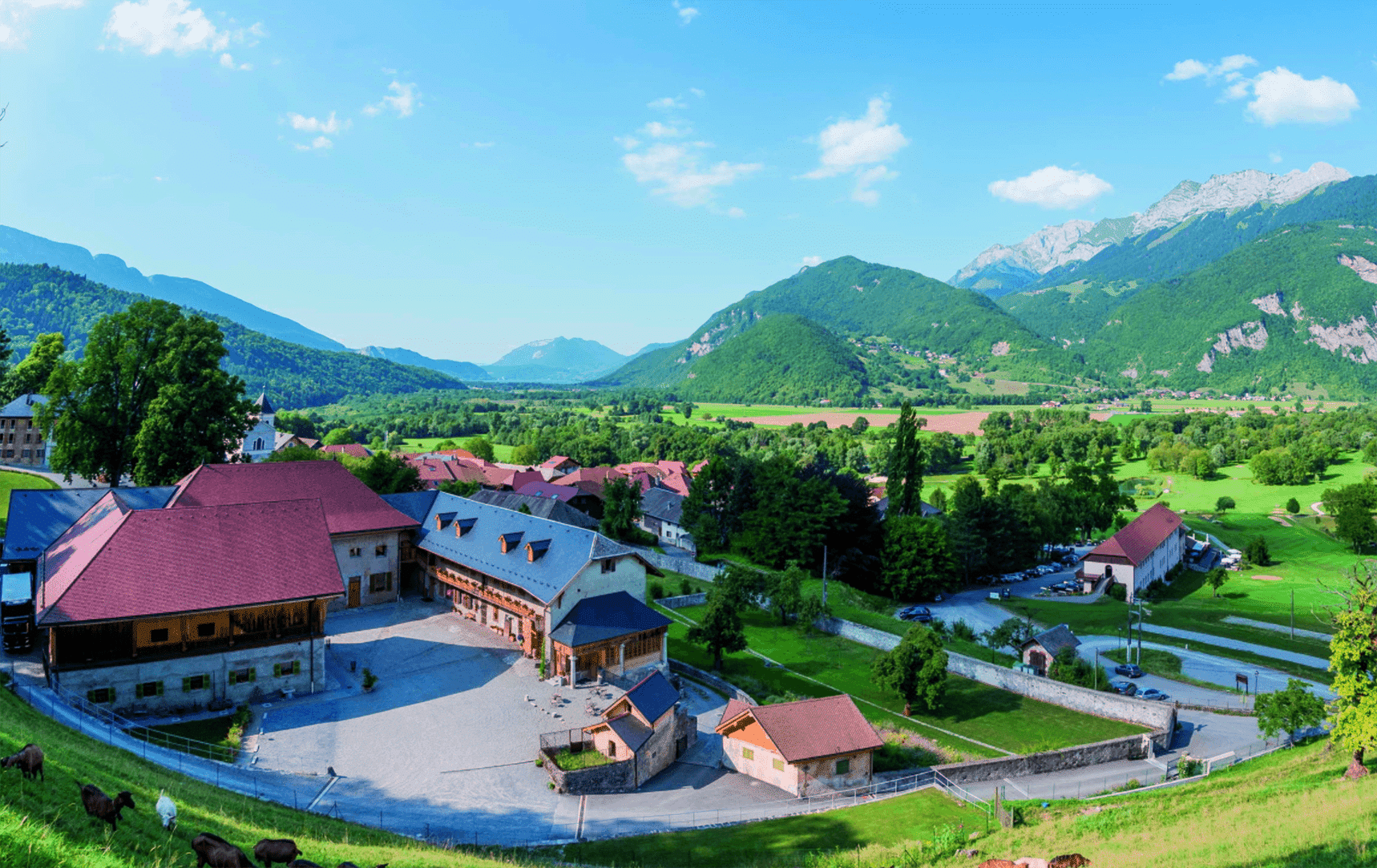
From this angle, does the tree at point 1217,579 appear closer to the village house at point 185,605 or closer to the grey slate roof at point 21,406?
the village house at point 185,605

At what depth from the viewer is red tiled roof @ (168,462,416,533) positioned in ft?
145

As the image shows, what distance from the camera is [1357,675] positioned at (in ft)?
86.5

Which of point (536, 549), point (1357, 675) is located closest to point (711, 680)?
point (536, 549)

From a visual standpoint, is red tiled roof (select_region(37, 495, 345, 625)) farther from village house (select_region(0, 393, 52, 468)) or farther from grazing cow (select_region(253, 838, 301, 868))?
village house (select_region(0, 393, 52, 468))

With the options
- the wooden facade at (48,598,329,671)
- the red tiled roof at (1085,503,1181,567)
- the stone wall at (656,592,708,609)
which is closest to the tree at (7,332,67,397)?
the wooden facade at (48,598,329,671)

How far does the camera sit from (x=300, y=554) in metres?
34.9

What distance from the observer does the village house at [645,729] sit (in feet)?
94.1

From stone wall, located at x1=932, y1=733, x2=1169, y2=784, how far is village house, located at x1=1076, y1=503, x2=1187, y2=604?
126ft

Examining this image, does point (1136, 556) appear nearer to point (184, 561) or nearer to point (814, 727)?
point (814, 727)

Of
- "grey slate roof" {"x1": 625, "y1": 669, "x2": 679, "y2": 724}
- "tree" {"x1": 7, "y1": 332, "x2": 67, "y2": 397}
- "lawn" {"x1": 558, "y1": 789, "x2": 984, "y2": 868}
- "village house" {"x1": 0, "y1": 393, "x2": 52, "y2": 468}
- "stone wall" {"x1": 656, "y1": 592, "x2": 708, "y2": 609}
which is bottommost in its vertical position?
"lawn" {"x1": 558, "y1": 789, "x2": 984, "y2": 868}

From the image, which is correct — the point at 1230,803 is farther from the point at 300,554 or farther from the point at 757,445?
the point at 757,445

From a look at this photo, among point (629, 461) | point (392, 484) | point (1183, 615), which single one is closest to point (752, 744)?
point (392, 484)

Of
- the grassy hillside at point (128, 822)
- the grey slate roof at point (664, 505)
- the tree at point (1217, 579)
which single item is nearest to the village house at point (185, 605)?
the grassy hillside at point (128, 822)

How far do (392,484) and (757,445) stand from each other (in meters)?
108
